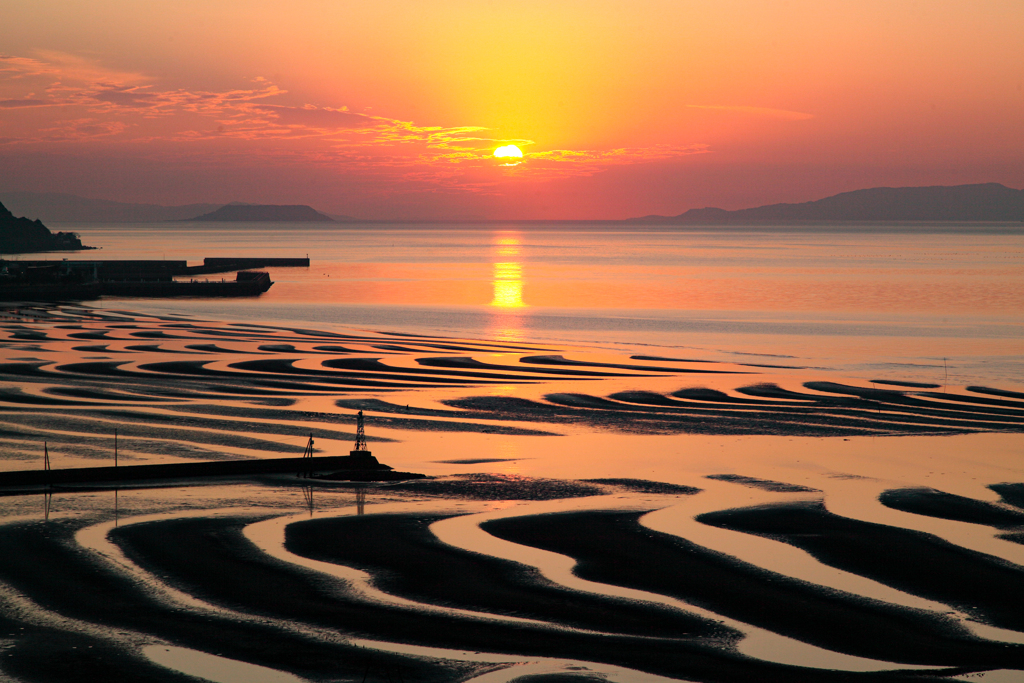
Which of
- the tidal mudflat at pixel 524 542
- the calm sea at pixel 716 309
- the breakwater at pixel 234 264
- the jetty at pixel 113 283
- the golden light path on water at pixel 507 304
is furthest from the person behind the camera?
the breakwater at pixel 234 264

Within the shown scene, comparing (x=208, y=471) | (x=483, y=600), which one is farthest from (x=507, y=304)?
(x=483, y=600)

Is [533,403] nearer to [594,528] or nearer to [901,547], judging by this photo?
[594,528]

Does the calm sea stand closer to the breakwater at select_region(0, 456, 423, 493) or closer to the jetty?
the jetty

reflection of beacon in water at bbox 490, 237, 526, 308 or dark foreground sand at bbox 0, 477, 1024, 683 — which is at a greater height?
reflection of beacon in water at bbox 490, 237, 526, 308

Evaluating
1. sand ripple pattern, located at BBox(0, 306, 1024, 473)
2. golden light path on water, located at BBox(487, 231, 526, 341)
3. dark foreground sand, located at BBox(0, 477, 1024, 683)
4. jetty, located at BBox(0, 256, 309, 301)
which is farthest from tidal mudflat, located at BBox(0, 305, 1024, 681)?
jetty, located at BBox(0, 256, 309, 301)

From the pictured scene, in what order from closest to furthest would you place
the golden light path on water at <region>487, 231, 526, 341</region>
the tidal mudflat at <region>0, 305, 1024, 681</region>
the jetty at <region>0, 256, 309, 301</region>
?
1. the tidal mudflat at <region>0, 305, 1024, 681</region>
2. the golden light path on water at <region>487, 231, 526, 341</region>
3. the jetty at <region>0, 256, 309, 301</region>

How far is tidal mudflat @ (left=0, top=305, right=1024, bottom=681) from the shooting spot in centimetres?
1120

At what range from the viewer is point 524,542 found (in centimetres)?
1553

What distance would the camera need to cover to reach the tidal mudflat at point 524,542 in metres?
11.2

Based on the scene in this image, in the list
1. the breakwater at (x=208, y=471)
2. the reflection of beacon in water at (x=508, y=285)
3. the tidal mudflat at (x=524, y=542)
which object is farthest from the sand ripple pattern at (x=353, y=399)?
the reflection of beacon in water at (x=508, y=285)

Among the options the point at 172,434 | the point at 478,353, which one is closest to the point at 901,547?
the point at 172,434

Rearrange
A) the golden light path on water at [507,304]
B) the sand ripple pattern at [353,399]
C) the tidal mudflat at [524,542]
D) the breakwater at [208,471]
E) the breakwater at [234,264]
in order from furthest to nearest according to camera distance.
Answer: the breakwater at [234,264] < the golden light path on water at [507,304] < the sand ripple pattern at [353,399] < the breakwater at [208,471] < the tidal mudflat at [524,542]

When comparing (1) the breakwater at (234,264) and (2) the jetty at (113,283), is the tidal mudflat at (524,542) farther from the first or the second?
(1) the breakwater at (234,264)

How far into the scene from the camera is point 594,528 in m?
16.4
